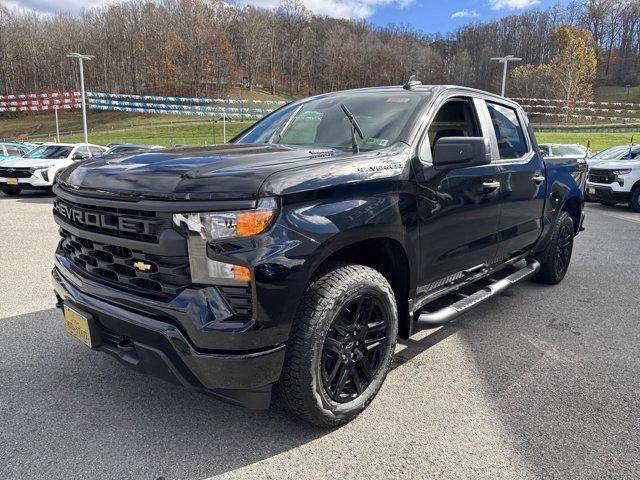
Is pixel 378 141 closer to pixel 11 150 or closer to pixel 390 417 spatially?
pixel 390 417

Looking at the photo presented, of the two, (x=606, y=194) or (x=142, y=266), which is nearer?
(x=142, y=266)

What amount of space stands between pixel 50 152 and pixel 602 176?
15563 mm

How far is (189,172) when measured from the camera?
7.47ft

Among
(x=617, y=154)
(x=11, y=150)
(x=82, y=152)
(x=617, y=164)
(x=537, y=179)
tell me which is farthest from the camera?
(x=11, y=150)

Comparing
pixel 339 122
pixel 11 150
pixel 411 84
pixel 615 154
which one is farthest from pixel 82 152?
pixel 615 154

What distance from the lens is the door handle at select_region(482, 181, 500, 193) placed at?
3.59 meters

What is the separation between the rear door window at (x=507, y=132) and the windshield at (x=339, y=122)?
1.01m

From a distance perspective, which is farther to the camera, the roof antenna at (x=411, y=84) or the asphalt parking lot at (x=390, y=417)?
the roof antenna at (x=411, y=84)

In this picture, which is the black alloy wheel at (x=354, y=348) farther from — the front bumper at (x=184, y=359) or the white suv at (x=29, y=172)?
the white suv at (x=29, y=172)

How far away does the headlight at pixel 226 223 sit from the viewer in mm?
2152

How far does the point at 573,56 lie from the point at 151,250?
245 ft

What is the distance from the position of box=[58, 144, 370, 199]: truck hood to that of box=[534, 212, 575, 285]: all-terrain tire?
3259mm

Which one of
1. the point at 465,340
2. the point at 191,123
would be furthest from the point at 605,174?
the point at 191,123

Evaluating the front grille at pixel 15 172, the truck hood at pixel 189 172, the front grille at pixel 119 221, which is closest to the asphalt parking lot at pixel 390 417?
the front grille at pixel 119 221
